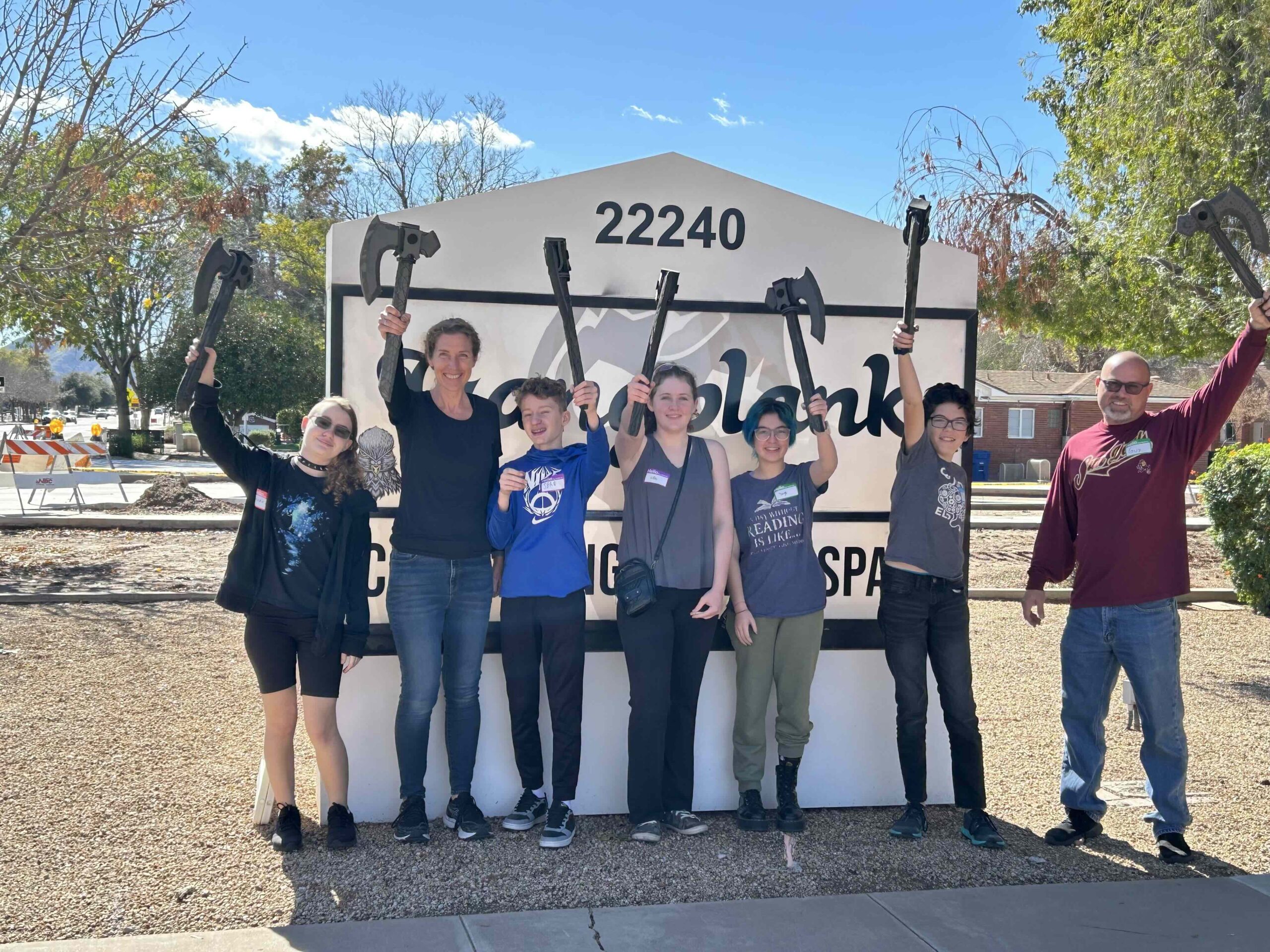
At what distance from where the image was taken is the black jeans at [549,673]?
4090 millimetres

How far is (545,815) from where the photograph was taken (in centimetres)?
441

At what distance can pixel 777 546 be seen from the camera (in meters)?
4.25

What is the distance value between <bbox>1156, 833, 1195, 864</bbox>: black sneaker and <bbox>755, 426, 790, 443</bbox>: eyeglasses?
2101 mm

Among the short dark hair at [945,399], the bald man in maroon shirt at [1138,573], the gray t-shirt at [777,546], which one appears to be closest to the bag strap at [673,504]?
the gray t-shirt at [777,546]

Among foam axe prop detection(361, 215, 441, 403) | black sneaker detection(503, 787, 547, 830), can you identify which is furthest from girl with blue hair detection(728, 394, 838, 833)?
foam axe prop detection(361, 215, 441, 403)

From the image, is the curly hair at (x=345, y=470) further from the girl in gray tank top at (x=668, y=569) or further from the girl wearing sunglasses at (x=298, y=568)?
the girl in gray tank top at (x=668, y=569)

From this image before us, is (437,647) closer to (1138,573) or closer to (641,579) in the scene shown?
(641,579)

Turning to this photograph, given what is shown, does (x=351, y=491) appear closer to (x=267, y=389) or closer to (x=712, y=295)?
(x=712, y=295)

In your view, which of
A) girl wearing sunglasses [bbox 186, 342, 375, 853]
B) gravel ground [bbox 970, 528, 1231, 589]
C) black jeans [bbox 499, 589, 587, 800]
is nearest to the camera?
girl wearing sunglasses [bbox 186, 342, 375, 853]

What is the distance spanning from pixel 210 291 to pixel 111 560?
8.87m

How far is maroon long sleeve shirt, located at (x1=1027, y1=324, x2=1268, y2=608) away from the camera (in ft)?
13.1

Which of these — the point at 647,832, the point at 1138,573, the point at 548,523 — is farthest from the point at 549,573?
the point at 1138,573

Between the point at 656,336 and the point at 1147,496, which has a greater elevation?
the point at 656,336

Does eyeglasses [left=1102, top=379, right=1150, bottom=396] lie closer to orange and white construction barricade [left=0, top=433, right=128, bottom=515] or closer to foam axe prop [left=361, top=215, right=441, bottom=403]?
foam axe prop [left=361, top=215, right=441, bottom=403]
